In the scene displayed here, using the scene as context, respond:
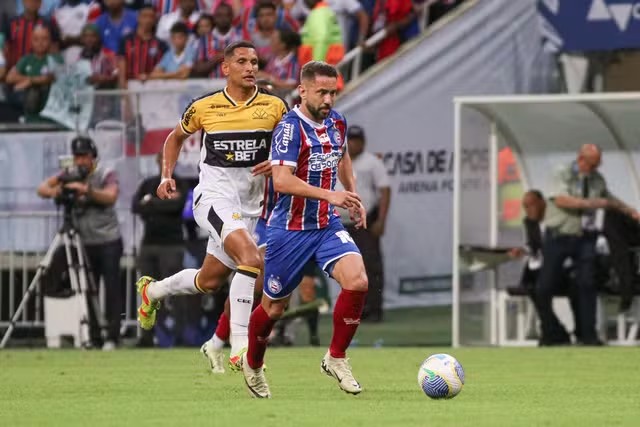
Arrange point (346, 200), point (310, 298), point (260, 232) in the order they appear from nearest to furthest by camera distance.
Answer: point (346, 200) < point (260, 232) < point (310, 298)

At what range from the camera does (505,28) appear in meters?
21.3

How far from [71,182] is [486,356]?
5310 mm

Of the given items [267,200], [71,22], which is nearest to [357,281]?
[267,200]

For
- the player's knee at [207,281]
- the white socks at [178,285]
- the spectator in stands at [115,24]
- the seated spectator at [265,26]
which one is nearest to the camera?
the player's knee at [207,281]

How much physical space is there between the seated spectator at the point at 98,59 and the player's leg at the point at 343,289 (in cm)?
1182

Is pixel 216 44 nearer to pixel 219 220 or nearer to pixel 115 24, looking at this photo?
pixel 115 24

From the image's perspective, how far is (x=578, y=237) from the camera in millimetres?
19844

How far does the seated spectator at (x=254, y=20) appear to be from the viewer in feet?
73.3

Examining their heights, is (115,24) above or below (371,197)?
above

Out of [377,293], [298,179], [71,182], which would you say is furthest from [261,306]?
[377,293]

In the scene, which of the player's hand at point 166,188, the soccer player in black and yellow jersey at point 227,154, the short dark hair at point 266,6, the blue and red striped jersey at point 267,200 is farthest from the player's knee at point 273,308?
the short dark hair at point 266,6

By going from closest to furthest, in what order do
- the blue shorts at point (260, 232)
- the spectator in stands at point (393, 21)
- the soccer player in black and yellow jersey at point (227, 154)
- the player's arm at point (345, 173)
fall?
1. the player's arm at point (345, 173)
2. the soccer player in black and yellow jersey at point (227, 154)
3. the blue shorts at point (260, 232)
4. the spectator in stands at point (393, 21)

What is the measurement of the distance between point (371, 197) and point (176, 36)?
3766mm

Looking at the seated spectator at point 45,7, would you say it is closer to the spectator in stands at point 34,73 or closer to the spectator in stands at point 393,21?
the spectator in stands at point 34,73
